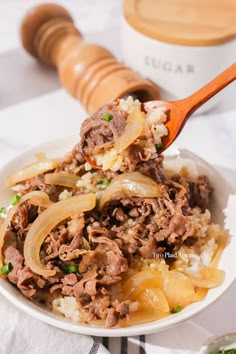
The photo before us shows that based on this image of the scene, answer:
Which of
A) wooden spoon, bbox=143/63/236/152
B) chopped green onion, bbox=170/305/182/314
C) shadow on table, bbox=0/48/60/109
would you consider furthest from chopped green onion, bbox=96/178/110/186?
shadow on table, bbox=0/48/60/109

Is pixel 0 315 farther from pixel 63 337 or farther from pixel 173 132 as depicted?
pixel 173 132

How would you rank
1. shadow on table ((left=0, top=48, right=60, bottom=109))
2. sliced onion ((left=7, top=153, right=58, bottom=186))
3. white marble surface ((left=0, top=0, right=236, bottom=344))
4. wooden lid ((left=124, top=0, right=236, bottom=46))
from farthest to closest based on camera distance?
shadow on table ((left=0, top=48, right=60, bottom=109)), white marble surface ((left=0, top=0, right=236, bottom=344)), wooden lid ((left=124, top=0, right=236, bottom=46)), sliced onion ((left=7, top=153, right=58, bottom=186))

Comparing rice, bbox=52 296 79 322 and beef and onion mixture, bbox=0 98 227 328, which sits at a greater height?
beef and onion mixture, bbox=0 98 227 328

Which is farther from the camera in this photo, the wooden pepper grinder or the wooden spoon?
the wooden pepper grinder

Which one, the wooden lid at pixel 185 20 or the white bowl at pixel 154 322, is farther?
the wooden lid at pixel 185 20

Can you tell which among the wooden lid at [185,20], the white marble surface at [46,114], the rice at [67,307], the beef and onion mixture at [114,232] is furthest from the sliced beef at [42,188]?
the wooden lid at [185,20]

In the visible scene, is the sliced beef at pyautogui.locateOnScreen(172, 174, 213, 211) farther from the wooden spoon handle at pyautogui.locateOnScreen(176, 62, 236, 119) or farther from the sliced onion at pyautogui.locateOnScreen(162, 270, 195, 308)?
the sliced onion at pyautogui.locateOnScreen(162, 270, 195, 308)

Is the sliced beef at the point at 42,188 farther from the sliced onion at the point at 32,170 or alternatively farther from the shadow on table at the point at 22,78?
the shadow on table at the point at 22,78

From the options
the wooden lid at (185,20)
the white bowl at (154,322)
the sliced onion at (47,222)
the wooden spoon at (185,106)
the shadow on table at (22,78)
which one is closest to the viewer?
the white bowl at (154,322)

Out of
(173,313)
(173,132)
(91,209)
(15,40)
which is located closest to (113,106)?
(173,132)
